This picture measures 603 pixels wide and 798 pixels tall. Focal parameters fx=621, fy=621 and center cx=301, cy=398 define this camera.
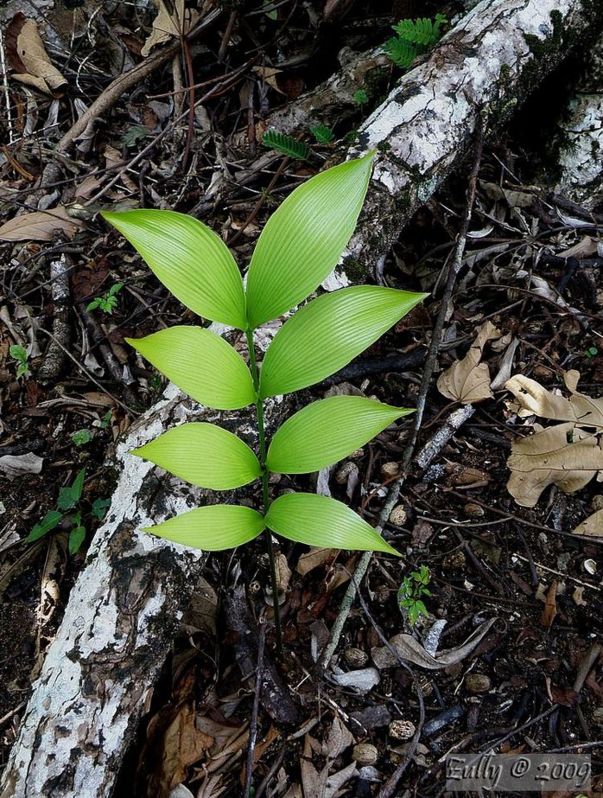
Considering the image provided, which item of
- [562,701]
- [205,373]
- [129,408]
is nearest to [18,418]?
[129,408]

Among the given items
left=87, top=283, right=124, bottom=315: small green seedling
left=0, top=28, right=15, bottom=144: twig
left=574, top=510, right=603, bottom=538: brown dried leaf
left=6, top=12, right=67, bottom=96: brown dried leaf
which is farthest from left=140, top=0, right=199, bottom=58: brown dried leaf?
left=574, top=510, right=603, bottom=538: brown dried leaf

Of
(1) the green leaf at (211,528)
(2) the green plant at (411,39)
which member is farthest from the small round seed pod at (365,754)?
(2) the green plant at (411,39)

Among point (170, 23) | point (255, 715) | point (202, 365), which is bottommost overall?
point (255, 715)

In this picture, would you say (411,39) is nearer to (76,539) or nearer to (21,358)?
(21,358)

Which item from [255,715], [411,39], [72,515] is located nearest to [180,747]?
[255,715]

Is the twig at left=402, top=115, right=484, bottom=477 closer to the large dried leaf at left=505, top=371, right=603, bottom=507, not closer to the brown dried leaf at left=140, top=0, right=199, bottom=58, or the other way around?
the large dried leaf at left=505, top=371, right=603, bottom=507

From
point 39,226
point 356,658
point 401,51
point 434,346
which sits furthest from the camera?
point 39,226
